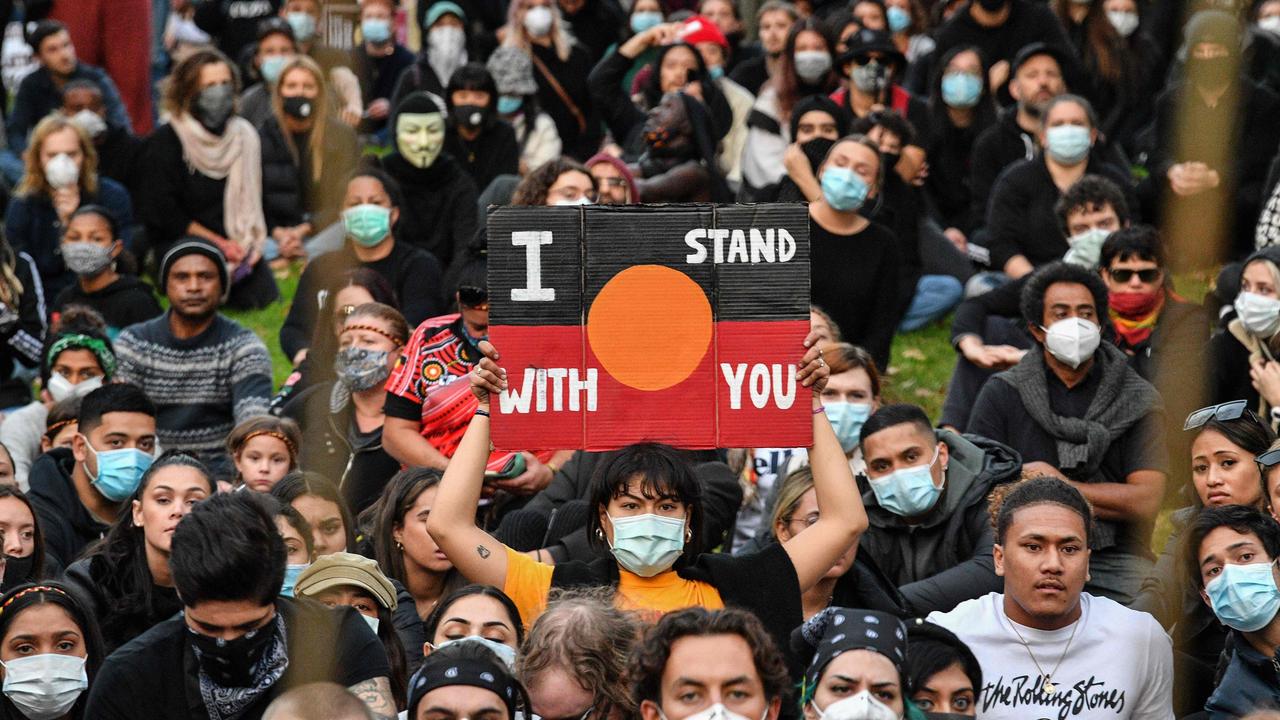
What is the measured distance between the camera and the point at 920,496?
7.98 metres

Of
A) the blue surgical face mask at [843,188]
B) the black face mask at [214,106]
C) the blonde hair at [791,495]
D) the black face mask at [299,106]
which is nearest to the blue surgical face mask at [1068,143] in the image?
the blue surgical face mask at [843,188]

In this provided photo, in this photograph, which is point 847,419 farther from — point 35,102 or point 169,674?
point 35,102

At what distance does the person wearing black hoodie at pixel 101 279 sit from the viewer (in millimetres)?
11773

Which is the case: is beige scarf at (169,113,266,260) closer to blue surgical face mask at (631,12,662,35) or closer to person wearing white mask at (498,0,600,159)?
person wearing white mask at (498,0,600,159)

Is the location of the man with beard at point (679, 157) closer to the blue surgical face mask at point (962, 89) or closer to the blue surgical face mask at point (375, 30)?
the blue surgical face mask at point (962, 89)

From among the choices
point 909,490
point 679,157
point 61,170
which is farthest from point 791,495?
point 61,170

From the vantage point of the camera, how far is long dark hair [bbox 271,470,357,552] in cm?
777

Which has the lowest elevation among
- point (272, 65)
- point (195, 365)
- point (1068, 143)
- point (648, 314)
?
point (195, 365)

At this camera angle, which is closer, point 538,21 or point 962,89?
point 962,89

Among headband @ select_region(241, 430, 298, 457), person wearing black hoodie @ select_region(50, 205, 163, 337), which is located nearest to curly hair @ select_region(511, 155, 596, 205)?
headband @ select_region(241, 430, 298, 457)

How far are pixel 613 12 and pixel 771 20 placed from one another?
1928 millimetres

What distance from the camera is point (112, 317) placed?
1177 cm

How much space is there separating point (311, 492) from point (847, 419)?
2.40 m

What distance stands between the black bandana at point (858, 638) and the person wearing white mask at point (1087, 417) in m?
2.62
